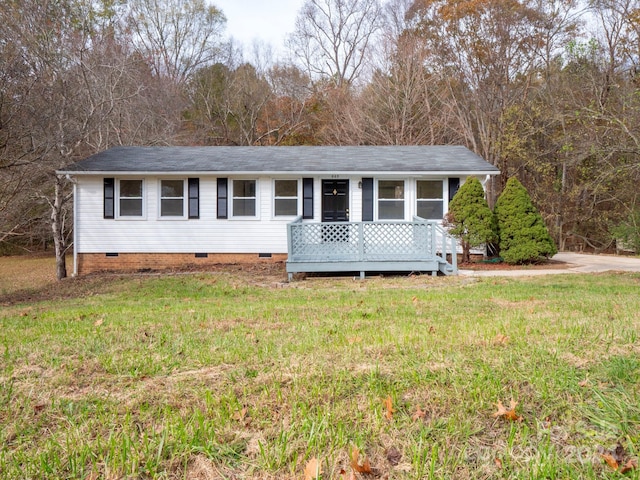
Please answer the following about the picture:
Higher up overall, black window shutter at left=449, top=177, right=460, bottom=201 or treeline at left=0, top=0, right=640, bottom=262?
treeline at left=0, top=0, right=640, bottom=262

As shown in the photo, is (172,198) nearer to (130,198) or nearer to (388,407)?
(130,198)

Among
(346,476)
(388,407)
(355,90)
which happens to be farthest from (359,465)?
(355,90)

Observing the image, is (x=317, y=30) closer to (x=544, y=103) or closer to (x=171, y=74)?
(x=171, y=74)

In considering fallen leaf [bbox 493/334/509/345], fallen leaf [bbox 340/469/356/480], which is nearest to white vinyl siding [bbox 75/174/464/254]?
fallen leaf [bbox 493/334/509/345]

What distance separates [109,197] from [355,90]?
1672 cm

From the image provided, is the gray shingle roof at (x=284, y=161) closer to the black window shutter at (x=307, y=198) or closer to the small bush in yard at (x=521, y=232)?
the black window shutter at (x=307, y=198)

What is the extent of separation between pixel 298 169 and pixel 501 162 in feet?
41.8

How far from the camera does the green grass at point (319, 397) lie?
2.19 meters

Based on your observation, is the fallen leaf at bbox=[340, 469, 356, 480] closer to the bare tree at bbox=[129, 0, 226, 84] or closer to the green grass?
the green grass

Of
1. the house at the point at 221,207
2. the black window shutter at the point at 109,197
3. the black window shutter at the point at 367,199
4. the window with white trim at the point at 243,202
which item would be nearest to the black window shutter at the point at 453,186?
the house at the point at 221,207

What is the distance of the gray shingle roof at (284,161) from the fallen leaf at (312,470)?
1240 centimetres

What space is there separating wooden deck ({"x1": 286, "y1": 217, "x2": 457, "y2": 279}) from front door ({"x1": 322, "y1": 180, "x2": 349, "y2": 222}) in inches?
105

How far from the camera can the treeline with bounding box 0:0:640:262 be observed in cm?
1633

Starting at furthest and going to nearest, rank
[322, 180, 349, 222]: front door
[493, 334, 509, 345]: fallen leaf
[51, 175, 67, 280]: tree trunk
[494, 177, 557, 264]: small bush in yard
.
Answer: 1. [51, 175, 67, 280]: tree trunk
2. [322, 180, 349, 222]: front door
3. [494, 177, 557, 264]: small bush in yard
4. [493, 334, 509, 345]: fallen leaf
